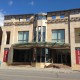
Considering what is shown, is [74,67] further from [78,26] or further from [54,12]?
[54,12]

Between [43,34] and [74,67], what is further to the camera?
[43,34]

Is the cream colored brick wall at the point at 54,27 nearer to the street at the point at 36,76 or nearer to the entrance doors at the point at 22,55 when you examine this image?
the entrance doors at the point at 22,55

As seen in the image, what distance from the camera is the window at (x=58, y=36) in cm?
3791

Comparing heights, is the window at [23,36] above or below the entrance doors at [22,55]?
above

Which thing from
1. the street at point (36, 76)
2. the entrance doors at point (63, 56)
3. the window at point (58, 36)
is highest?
the window at point (58, 36)

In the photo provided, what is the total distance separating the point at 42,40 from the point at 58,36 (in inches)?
130

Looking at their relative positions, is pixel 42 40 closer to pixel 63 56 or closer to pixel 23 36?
pixel 23 36

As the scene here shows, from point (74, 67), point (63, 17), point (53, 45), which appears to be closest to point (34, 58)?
point (53, 45)

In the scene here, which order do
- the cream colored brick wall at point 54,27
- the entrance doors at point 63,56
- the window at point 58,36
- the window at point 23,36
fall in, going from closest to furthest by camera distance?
the cream colored brick wall at point 54,27 → the window at point 58,36 → the entrance doors at point 63,56 → the window at point 23,36

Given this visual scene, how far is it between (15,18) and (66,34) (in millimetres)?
12091

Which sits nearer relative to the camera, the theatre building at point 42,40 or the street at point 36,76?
the street at point 36,76

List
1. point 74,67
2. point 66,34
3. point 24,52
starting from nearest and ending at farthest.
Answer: point 74,67, point 66,34, point 24,52

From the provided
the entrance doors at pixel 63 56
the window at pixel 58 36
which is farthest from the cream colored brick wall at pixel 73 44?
the entrance doors at pixel 63 56

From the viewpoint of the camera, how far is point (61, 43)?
36.6 metres
